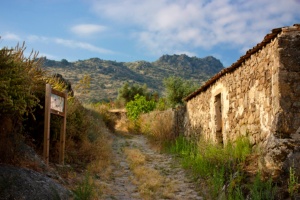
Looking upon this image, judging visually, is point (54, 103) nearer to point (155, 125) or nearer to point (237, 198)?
point (237, 198)

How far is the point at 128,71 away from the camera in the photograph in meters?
56.5

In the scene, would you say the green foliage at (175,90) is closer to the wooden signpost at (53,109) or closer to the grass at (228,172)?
the grass at (228,172)

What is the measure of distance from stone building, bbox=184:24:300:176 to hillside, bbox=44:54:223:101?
94.9ft

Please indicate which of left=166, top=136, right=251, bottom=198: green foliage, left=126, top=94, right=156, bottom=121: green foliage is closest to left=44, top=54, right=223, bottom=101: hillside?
left=126, top=94, right=156, bottom=121: green foliage

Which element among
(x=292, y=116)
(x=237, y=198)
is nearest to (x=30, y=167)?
(x=237, y=198)

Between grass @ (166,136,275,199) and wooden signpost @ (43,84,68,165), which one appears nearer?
grass @ (166,136,275,199)

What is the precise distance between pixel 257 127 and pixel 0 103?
181 inches

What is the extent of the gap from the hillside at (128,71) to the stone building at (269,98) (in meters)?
28.9

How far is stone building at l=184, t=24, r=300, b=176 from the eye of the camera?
17.3ft

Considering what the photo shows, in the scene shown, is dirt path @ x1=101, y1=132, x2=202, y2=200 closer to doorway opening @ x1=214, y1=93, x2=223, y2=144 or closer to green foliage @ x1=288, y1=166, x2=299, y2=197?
doorway opening @ x1=214, y1=93, x2=223, y2=144

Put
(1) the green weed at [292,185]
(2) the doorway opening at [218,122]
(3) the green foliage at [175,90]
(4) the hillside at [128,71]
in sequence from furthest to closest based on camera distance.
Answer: (4) the hillside at [128,71]
(3) the green foliage at [175,90]
(2) the doorway opening at [218,122]
(1) the green weed at [292,185]

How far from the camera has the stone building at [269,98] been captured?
5262mm

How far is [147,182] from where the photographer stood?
6.68 meters

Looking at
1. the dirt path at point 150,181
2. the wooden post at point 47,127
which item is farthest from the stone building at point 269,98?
the wooden post at point 47,127
